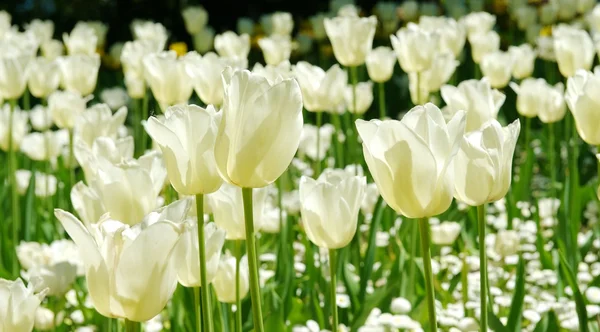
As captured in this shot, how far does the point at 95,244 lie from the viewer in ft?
3.61

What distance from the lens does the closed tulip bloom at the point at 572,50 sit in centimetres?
286

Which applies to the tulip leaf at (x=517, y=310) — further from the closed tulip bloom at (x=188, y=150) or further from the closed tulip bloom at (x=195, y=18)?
the closed tulip bloom at (x=195, y=18)

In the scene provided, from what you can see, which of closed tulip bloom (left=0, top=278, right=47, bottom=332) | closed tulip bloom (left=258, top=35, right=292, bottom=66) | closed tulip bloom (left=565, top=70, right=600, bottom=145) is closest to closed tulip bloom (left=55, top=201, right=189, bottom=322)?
closed tulip bloom (left=0, top=278, right=47, bottom=332)

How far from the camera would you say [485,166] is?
1.40 meters

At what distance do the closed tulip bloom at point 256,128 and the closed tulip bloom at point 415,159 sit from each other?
0.33ft

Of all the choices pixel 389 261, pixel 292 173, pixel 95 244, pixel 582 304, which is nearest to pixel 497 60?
pixel 389 261

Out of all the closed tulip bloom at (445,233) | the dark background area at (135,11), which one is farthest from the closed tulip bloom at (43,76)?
the dark background area at (135,11)

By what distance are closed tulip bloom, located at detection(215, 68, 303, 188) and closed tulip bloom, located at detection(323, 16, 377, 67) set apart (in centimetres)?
167

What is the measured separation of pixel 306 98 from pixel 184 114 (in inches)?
50.7

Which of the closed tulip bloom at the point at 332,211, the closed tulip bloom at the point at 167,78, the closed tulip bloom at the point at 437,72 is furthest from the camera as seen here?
the closed tulip bloom at the point at 437,72

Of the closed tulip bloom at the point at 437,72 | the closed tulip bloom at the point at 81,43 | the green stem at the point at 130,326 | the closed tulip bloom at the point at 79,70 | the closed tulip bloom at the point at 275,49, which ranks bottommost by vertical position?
the green stem at the point at 130,326

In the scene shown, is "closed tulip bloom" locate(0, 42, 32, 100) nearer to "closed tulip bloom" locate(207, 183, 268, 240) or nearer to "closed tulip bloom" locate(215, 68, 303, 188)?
"closed tulip bloom" locate(207, 183, 268, 240)

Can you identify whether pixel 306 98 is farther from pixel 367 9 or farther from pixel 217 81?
pixel 367 9

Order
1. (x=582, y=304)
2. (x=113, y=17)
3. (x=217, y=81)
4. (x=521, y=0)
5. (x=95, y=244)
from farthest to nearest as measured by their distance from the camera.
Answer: (x=113, y=17) < (x=521, y=0) < (x=217, y=81) < (x=582, y=304) < (x=95, y=244)
